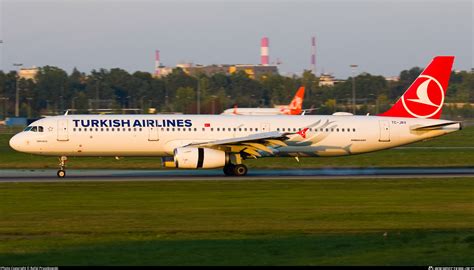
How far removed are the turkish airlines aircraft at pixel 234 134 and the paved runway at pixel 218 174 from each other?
1057 millimetres

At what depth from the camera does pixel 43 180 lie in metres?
40.0

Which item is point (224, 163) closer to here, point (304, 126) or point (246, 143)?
point (246, 143)

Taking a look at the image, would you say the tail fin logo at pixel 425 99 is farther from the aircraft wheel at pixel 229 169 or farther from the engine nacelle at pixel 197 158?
the engine nacelle at pixel 197 158

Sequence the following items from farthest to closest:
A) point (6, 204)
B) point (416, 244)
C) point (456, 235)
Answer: point (6, 204) < point (456, 235) < point (416, 244)

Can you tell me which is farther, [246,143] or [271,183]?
[246,143]

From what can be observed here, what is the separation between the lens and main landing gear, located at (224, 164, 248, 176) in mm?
43312

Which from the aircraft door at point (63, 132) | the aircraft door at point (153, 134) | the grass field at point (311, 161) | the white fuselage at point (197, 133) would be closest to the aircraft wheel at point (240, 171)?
the white fuselage at point (197, 133)

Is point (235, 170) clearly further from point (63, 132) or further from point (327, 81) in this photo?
point (327, 81)

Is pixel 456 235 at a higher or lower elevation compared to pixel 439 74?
lower

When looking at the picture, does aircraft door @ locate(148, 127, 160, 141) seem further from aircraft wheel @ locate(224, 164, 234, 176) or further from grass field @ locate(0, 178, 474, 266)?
grass field @ locate(0, 178, 474, 266)

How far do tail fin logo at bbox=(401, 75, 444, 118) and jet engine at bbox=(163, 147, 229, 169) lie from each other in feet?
38.7

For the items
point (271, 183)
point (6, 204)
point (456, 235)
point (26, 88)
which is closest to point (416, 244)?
point (456, 235)

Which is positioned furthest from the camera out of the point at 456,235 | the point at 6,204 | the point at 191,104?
the point at 191,104

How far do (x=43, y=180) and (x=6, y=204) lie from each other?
410 inches
